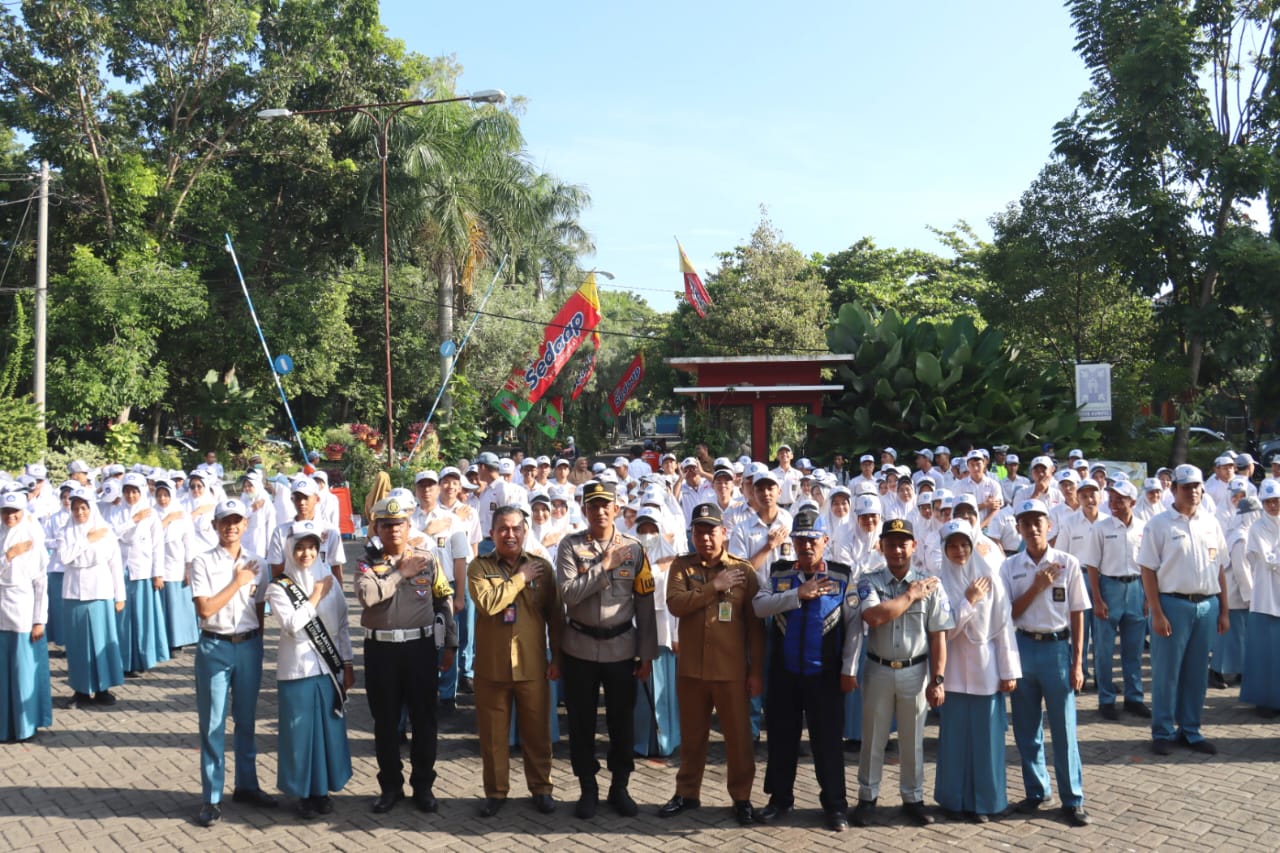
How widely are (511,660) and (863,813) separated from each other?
87.3 inches

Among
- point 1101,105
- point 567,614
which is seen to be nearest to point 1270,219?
point 1101,105

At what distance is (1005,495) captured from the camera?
46.9 feet

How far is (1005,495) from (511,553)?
1022cm

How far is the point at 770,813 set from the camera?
587 centimetres

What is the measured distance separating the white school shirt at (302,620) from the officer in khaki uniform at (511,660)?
882 mm

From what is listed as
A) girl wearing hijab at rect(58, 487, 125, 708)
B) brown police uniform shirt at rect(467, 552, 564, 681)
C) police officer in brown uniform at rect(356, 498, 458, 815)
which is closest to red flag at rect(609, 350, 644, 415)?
girl wearing hijab at rect(58, 487, 125, 708)

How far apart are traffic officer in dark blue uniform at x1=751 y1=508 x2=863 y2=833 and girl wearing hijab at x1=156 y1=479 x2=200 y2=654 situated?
6.52 meters

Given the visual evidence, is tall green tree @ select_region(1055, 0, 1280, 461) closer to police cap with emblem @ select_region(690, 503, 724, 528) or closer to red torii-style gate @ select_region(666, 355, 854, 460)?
red torii-style gate @ select_region(666, 355, 854, 460)

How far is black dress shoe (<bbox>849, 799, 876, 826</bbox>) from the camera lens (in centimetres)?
580

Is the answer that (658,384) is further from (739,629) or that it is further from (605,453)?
(739,629)

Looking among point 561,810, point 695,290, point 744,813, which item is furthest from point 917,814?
point 695,290

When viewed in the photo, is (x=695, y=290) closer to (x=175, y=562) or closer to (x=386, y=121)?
(x=386, y=121)

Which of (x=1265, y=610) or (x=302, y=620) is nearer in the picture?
(x=302, y=620)

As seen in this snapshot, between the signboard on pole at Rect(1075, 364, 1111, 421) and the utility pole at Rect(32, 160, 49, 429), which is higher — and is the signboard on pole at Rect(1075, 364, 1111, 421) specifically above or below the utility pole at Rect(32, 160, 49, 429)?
below
